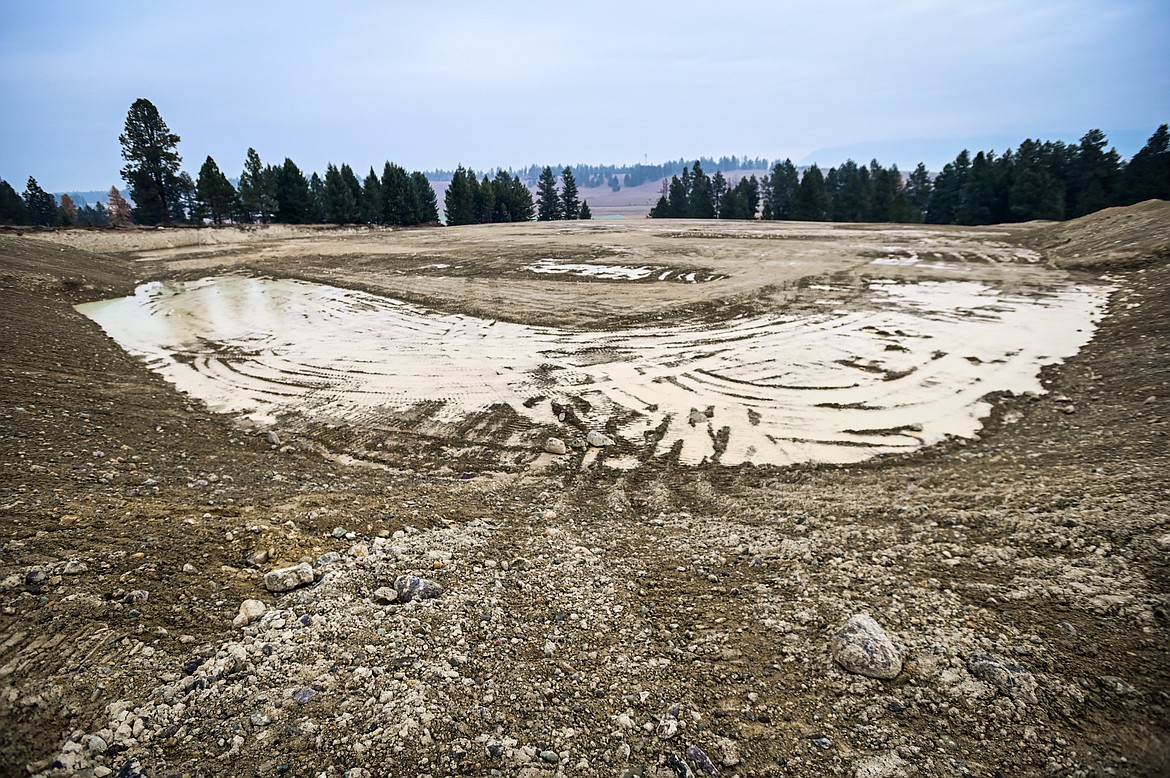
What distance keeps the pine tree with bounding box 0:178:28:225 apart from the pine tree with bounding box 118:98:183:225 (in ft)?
49.2

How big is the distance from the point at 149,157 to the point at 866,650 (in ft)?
171

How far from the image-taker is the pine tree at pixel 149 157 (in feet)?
122

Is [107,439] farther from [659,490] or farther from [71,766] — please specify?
[659,490]

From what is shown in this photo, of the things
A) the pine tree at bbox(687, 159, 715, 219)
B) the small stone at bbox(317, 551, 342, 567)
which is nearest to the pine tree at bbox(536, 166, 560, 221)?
the pine tree at bbox(687, 159, 715, 219)

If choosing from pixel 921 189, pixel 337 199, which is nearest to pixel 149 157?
pixel 337 199

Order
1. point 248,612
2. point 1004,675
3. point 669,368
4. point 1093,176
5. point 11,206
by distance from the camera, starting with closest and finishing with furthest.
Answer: point 1004,675 < point 248,612 < point 669,368 < point 1093,176 < point 11,206

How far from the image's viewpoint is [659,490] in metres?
5.79

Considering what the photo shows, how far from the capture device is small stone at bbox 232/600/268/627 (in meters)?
3.23

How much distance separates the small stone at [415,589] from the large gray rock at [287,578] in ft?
2.04

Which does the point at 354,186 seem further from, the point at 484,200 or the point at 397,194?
the point at 484,200

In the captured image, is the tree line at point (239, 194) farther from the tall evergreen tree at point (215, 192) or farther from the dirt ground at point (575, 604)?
the dirt ground at point (575, 604)

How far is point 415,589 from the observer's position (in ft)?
12.2

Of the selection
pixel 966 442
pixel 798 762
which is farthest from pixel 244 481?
pixel 966 442

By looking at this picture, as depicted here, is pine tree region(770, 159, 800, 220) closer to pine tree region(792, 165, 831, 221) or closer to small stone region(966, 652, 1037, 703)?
pine tree region(792, 165, 831, 221)
